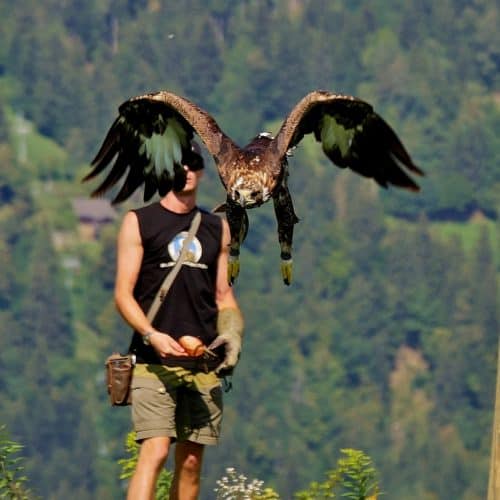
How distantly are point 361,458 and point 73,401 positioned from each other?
417 feet

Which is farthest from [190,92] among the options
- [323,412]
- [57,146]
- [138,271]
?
[138,271]

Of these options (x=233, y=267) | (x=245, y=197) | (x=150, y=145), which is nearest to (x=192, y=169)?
(x=150, y=145)

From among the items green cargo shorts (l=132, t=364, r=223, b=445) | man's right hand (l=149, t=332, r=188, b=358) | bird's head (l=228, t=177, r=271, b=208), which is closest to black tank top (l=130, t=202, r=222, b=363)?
green cargo shorts (l=132, t=364, r=223, b=445)

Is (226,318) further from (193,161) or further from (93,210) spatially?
(93,210)

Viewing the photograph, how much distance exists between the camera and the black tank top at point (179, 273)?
14.8 m

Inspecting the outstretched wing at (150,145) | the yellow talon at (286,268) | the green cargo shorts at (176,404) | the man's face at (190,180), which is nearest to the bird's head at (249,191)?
the yellow talon at (286,268)

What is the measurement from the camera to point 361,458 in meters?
14.7

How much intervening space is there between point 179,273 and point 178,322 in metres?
0.30

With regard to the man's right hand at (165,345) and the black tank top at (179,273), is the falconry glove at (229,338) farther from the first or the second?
the man's right hand at (165,345)

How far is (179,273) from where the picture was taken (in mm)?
14773

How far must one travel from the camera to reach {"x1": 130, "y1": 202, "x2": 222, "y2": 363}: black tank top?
14766mm

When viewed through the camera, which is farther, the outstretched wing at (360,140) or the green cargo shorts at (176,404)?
the outstretched wing at (360,140)

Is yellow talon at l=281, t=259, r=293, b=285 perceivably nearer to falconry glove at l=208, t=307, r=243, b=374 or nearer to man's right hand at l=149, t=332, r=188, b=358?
falconry glove at l=208, t=307, r=243, b=374

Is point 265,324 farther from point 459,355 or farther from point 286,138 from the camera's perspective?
point 286,138
